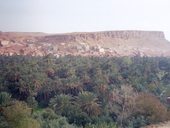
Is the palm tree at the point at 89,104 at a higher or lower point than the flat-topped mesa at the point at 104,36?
lower

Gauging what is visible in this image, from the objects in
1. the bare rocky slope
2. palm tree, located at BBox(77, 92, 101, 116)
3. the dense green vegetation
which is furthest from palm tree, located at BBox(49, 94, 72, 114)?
the bare rocky slope

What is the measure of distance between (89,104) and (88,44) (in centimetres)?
7947

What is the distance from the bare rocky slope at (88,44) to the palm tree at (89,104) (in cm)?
5788

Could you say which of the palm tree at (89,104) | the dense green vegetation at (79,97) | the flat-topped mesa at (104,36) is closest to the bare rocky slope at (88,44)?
the flat-topped mesa at (104,36)

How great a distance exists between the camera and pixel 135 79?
5938 cm

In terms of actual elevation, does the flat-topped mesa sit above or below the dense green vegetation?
above

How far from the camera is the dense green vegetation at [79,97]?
3749 cm

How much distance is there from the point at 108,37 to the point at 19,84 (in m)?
88.6

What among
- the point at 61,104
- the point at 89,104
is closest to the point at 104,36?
the point at 61,104

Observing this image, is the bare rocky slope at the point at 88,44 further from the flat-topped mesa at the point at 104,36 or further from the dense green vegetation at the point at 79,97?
the dense green vegetation at the point at 79,97

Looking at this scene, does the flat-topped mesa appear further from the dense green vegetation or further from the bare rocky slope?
the dense green vegetation

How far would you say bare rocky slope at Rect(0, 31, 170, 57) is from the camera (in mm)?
103312

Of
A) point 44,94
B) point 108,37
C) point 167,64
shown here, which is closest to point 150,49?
point 108,37

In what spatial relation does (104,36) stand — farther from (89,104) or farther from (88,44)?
(89,104)
